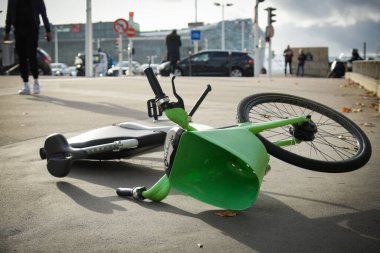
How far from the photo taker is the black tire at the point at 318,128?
3.23 metres

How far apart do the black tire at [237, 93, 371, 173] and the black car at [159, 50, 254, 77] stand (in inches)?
867

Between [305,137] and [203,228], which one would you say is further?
[305,137]

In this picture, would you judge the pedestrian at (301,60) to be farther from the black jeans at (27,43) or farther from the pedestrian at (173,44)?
the black jeans at (27,43)

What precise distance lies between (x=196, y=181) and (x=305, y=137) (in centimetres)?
99

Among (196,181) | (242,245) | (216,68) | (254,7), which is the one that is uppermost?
(254,7)

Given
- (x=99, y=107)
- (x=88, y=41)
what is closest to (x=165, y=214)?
(x=99, y=107)

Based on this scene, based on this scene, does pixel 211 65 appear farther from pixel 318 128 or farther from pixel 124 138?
pixel 124 138

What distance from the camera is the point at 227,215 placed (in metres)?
2.76

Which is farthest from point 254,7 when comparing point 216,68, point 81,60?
point 81,60

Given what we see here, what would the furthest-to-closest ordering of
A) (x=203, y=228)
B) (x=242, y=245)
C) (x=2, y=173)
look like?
(x=2, y=173)
(x=203, y=228)
(x=242, y=245)

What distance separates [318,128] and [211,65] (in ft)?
74.4

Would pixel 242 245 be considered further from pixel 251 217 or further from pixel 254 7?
pixel 254 7

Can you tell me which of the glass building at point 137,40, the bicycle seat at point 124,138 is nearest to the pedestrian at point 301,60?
the bicycle seat at point 124,138

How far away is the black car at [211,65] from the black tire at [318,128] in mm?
22020
